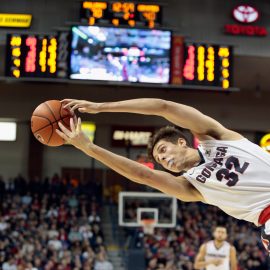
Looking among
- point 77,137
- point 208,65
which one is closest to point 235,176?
point 77,137

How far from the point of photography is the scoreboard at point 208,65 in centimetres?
1344

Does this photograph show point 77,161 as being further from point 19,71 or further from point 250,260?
point 19,71

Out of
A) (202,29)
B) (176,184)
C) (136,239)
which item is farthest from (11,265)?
(176,184)

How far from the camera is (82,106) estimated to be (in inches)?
154

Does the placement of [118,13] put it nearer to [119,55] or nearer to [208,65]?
[119,55]

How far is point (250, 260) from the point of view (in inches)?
653

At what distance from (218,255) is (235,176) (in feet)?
23.4

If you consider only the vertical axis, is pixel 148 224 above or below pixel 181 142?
below

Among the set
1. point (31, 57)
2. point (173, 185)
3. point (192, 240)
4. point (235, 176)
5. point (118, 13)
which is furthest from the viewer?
point (192, 240)

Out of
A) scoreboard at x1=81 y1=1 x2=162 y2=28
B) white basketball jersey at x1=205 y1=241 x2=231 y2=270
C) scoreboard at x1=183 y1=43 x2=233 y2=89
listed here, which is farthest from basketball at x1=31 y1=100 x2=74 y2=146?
scoreboard at x1=81 y1=1 x2=162 y2=28

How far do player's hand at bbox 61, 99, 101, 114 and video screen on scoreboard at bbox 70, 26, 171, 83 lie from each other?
9.14m

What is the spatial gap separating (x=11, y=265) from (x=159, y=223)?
417cm

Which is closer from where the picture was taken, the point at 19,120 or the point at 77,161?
the point at 19,120

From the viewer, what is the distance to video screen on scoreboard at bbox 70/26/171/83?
13188 millimetres
